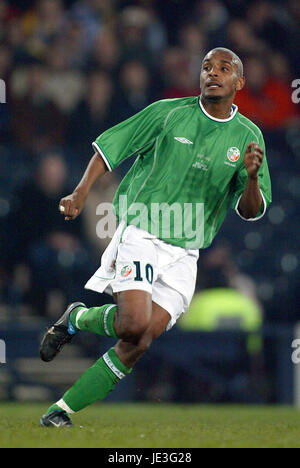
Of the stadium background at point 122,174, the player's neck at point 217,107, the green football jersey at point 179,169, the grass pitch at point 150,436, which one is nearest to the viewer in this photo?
the grass pitch at point 150,436

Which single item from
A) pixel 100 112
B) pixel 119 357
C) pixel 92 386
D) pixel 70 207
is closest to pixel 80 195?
pixel 70 207

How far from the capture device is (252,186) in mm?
5309

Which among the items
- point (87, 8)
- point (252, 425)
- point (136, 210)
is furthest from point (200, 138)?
point (87, 8)

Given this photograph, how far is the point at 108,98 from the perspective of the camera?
32.7ft

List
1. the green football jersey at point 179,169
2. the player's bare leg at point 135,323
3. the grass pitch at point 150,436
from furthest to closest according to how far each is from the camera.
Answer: the green football jersey at point 179,169 < the player's bare leg at point 135,323 < the grass pitch at point 150,436

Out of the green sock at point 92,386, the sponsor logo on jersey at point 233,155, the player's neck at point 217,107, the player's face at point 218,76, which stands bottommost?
the green sock at point 92,386

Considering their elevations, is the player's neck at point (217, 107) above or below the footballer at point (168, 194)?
above

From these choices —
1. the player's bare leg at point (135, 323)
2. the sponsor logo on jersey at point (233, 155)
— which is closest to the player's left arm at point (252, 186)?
the sponsor logo on jersey at point (233, 155)

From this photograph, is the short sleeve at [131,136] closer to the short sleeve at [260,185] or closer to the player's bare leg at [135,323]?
the short sleeve at [260,185]

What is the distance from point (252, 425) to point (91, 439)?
1677mm

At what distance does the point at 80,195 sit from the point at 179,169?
683 millimetres

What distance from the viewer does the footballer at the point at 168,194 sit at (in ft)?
17.2

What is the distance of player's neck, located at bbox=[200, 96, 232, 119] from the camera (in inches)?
218

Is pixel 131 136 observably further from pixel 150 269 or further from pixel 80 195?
pixel 150 269
